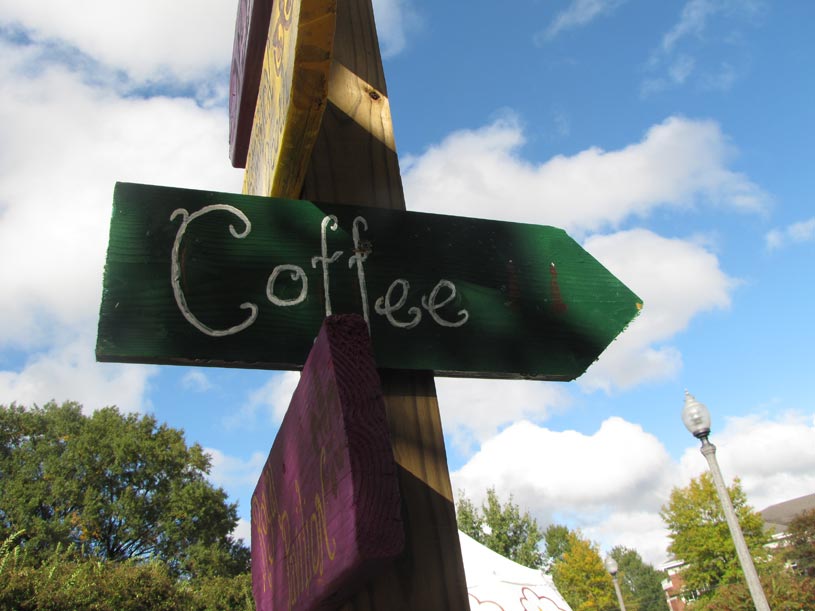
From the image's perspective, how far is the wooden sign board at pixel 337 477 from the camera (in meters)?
→ 0.56

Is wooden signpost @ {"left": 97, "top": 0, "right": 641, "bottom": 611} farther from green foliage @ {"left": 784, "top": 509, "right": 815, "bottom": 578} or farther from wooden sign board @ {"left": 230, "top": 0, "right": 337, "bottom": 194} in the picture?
green foliage @ {"left": 784, "top": 509, "right": 815, "bottom": 578}

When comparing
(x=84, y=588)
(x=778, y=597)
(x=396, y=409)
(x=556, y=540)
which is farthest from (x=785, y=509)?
(x=396, y=409)

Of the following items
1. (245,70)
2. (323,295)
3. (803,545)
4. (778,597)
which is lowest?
(778,597)

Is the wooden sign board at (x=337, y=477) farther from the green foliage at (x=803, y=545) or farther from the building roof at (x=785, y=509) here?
the building roof at (x=785, y=509)

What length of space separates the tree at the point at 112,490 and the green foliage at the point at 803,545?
39.5m

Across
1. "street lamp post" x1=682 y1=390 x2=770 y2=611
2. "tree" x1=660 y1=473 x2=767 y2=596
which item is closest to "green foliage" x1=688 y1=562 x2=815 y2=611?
"tree" x1=660 y1=473 x2=767 y2=596

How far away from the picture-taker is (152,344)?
1062 millimetres

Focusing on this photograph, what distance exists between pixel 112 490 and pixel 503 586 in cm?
2553

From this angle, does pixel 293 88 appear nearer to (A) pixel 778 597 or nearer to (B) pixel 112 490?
(A) pixel 778 597

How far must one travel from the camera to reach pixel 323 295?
120 centimetres

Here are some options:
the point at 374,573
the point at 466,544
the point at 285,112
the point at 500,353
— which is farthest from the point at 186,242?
the point at 466,544

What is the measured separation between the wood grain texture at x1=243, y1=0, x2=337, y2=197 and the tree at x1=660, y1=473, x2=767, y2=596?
38246mm

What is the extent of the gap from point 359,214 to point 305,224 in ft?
0.44

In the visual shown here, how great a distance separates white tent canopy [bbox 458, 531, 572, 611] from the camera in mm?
7965
